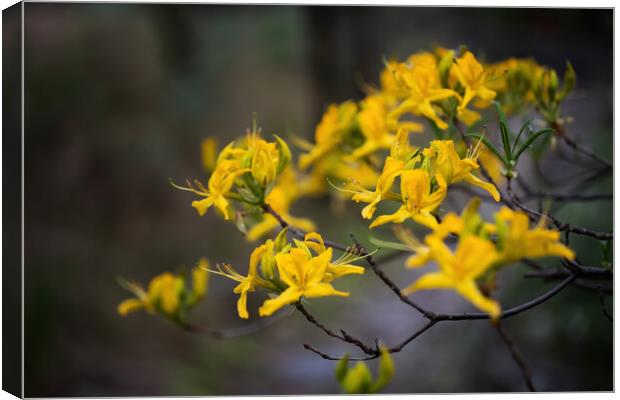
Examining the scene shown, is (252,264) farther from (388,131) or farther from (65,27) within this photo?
(65,27)

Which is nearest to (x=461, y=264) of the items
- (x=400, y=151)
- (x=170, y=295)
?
(x=400, y=151)

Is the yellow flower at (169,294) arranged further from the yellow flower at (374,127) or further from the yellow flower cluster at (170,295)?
the yellow flower at (374,127)

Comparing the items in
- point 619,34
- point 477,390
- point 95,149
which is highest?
point 619,34

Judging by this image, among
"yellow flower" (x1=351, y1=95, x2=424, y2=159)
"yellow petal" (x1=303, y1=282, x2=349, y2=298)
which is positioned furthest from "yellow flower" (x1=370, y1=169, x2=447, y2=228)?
"yellow flower" (x1=351, y1=95, x2=424, y2=159)

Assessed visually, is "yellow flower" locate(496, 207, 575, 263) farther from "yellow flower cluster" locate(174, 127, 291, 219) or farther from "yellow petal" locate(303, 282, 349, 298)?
"yellow flower cluster" locate(174, 127, 291, 219)

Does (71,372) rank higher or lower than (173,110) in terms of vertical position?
lower

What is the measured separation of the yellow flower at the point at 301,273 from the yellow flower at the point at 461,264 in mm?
181

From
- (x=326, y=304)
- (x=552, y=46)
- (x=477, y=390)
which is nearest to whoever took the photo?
(x=477, y=390)

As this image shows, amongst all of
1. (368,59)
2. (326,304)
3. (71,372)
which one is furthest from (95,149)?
(368,59)

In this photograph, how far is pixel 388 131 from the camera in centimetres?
127

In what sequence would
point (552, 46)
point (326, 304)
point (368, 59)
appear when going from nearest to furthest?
point (552, 46) < point (326, 304) < point (368, 59)

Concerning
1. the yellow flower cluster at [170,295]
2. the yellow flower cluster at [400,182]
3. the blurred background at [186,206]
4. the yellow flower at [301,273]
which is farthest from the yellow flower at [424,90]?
the blurred background at [186,206]

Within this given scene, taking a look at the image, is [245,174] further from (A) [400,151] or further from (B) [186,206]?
(B) [186,206]

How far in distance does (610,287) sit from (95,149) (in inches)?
105
